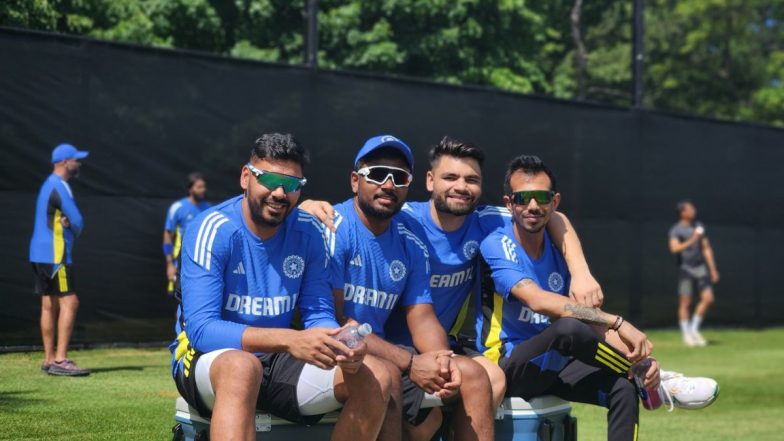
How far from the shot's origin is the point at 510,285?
16.5 ft

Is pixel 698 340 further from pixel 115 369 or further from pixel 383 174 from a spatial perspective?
pixel 383 174

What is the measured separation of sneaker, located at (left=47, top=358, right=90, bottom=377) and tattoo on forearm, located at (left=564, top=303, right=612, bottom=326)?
3947mm

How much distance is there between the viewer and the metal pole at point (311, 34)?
10.1 meters

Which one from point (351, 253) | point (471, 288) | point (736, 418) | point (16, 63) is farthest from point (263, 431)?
point (16, 63)

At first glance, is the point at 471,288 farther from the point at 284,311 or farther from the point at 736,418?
the point at 736,418

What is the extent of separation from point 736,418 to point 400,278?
3.91m

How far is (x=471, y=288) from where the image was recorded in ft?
17.6

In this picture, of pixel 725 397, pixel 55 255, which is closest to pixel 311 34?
pixel 55 255

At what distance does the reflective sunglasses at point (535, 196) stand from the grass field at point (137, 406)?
2.09 metres

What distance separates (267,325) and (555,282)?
1.52 m

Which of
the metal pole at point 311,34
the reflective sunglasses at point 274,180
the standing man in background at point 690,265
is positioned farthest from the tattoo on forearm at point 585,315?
the standing man in background at point 690,265

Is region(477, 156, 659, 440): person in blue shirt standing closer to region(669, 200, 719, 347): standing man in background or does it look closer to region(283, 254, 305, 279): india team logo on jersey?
region(283, 254, 305, 279): india team logo on jersey

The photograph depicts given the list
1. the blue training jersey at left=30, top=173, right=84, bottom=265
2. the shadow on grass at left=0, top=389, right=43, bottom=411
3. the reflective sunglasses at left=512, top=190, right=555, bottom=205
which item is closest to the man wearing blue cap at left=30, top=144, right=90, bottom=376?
the blue training jersey at left=30, top=173, right=84, bottom=265

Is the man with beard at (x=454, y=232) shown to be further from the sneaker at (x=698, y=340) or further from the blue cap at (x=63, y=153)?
the sneaker at (x=698, y=340)
